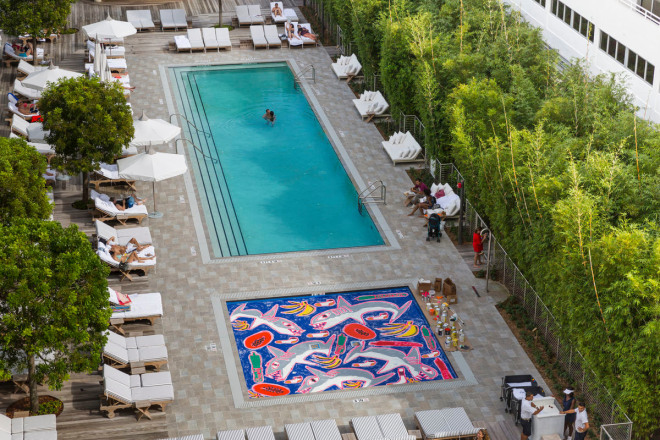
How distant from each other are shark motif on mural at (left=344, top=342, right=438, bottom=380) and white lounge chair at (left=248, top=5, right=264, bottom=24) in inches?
946

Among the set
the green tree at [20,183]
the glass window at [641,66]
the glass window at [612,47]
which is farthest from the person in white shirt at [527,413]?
the glass window at [612,47]

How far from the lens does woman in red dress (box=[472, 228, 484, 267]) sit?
24234 mm

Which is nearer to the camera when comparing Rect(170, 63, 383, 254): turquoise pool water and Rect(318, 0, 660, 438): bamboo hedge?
Rect(318, 0, 660, 438): bamboo hedge

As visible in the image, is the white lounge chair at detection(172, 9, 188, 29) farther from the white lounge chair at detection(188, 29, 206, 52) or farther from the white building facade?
the white building facade

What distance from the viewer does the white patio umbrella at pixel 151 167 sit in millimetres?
26195

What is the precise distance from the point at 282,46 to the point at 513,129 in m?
19.1

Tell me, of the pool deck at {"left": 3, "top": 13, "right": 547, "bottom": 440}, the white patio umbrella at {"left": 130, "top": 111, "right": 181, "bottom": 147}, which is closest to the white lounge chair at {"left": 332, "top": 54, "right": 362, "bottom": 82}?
the pool deck at {"left": 3, "top": 13, "right": 547, "bottom": 440}

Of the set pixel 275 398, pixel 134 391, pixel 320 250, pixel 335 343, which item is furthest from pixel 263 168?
pixel 134 391

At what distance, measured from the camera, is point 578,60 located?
27547 mm

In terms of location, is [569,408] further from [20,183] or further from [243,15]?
[243,15]

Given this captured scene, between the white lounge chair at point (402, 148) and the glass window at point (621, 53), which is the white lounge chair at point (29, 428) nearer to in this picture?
the white lounge chair at point (402, 148)

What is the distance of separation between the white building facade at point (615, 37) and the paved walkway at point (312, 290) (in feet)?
21.6

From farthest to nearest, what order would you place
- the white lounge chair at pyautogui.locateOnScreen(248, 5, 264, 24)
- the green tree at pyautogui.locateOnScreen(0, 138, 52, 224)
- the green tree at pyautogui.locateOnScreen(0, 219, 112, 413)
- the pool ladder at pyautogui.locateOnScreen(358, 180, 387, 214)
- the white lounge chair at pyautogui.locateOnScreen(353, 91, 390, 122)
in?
the white lounge chair at pyautogui.locateOnScreen(248, 5, 264, 24), the white lounge chair at pyautogui.locateOnScreen(353, 91, 390, 122), the pool ladder at pyautogui.locateOnScreen(358, 180, 387, 214), the green tree at pyautogui.locateOnScreen(0, 138, 52, 224), the green tree at pyautogui.locateOnScreen(0, 219, 112, 413)

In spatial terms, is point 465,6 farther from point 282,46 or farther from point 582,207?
point 582,207
